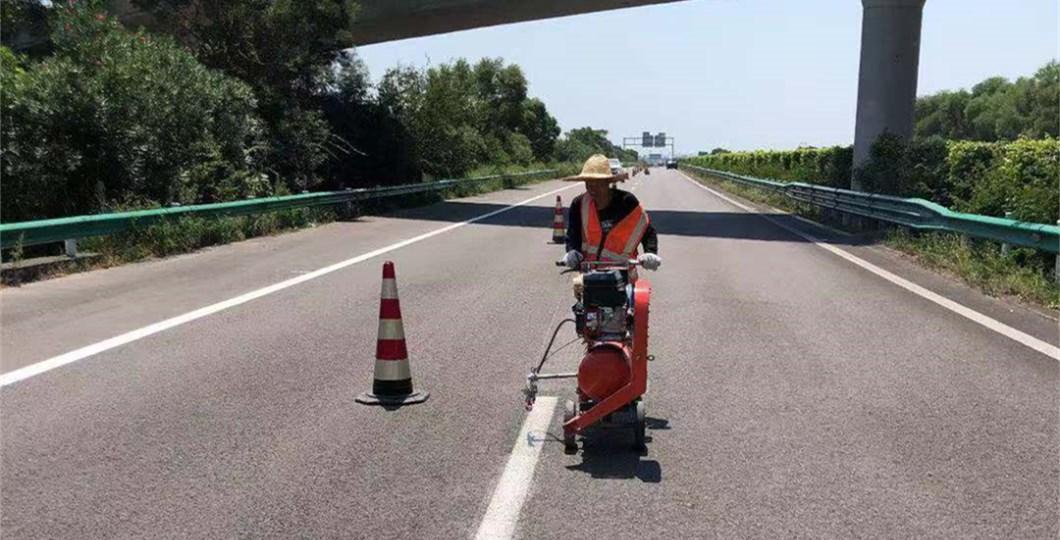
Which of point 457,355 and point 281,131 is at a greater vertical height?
point 281,131

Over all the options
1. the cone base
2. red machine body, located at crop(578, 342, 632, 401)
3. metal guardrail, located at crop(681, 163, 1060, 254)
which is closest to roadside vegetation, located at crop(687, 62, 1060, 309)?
metal guardrail, located at crop(681, 163, 1060, 254)

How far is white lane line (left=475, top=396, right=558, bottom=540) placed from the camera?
4324 millimetres

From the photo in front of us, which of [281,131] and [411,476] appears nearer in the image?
[411,476]

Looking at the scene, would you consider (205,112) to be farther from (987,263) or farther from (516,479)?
(516,479)

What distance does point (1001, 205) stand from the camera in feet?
46.6

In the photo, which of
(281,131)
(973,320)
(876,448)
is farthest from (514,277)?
(281,131)

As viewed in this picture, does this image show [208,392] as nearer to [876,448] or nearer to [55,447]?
[55,447]

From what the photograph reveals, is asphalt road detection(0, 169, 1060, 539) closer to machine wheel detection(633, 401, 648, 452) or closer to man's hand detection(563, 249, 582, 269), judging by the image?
machine wheel detection(633, 401, 648, 452)

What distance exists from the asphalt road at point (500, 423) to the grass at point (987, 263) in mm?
448

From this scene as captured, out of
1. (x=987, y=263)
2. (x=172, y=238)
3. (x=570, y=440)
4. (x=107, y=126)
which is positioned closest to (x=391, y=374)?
(x=570, y=440)

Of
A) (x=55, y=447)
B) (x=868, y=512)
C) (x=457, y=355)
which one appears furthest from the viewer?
(x=457, y=355)

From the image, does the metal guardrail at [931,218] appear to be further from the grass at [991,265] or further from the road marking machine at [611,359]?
the road marking machine at [611,359]

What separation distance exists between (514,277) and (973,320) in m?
5.87

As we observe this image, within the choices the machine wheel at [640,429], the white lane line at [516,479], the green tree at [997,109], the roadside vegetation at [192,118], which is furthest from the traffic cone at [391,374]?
the green tree at [997,109]
